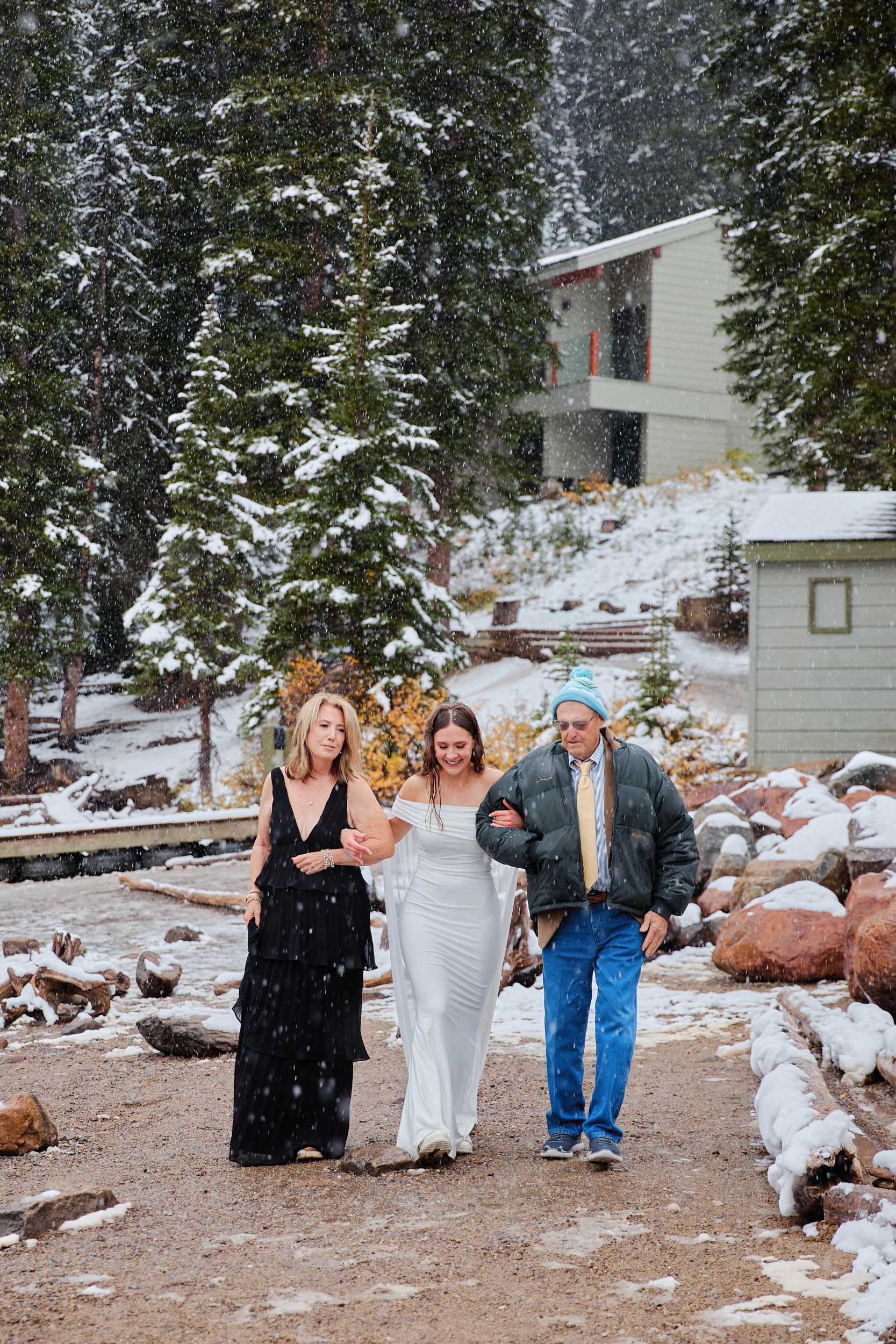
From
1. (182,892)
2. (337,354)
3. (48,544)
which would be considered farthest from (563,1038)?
(48,544)

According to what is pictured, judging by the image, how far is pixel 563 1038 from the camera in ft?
15.9

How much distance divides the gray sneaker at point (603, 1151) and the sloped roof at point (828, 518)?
466 inches

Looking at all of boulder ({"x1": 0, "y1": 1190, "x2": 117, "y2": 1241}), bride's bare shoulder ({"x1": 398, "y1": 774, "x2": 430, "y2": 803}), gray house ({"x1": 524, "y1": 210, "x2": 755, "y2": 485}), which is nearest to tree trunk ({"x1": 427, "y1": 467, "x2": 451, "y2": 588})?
gray house ({"x1": 524, "y1": 210, "x2": 755, "y2": 485})

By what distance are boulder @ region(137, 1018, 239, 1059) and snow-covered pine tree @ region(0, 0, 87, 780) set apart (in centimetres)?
1561

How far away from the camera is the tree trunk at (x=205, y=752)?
20419 millimetres

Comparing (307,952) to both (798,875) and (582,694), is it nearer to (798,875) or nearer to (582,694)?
(582,694)

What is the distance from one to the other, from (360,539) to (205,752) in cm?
532

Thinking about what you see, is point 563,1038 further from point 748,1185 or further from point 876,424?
point 876,424

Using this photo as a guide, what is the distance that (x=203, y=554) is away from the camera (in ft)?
68.7

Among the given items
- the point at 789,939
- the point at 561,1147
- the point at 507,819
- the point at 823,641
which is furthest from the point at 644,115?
the point at 561,1147

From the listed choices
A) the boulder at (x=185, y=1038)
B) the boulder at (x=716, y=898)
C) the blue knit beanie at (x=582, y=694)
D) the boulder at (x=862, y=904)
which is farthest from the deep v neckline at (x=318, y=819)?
the boulder at (x=716, y=898)

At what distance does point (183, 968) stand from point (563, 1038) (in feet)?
17.2

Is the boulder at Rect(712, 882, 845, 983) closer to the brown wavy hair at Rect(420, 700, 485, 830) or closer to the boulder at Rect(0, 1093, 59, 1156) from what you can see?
the brown wavy hair at Rect(420, 700, 485, 830)

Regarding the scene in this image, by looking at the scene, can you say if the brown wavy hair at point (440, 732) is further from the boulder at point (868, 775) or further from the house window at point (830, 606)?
the house window at point (830, 606)
